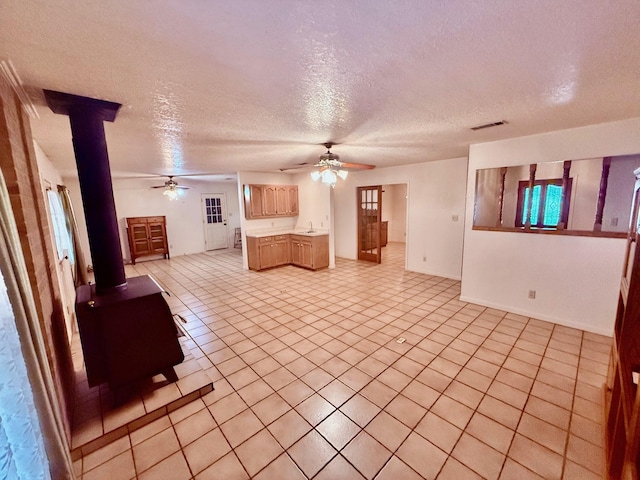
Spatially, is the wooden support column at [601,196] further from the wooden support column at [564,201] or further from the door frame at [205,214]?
the door frame at [205,214]

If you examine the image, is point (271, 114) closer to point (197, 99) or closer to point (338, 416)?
point (197, 99)

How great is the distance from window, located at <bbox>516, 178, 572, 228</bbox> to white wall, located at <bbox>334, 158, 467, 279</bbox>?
3.13 ft

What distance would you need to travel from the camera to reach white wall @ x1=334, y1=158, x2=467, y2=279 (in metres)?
5.07

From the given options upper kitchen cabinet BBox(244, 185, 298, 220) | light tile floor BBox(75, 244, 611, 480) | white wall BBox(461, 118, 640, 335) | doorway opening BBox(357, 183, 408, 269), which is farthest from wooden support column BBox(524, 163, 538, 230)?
upper kitchen cabinet BBox(244, 185, 298, 220)

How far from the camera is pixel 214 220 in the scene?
8.92 m

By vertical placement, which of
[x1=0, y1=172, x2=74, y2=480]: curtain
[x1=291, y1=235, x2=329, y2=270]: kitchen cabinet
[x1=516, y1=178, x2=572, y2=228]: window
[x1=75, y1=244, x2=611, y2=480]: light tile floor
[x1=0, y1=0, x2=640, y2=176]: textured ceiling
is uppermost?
[x1=0, y1=0, x2=640, y2=176]: textured ceiling

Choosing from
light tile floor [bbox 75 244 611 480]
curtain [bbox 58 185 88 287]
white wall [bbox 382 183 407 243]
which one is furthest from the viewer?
white wall [bbox 382 183 407 243]

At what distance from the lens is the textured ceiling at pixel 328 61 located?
106cm

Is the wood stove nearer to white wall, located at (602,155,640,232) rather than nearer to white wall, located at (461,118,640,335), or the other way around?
white wall, located at (461,118,640,335)

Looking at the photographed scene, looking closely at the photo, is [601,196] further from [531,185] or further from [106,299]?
[106,299]

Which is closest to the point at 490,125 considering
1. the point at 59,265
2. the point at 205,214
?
the point at 59,265

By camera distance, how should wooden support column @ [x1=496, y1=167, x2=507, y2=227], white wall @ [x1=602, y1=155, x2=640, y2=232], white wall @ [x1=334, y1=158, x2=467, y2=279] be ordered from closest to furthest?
white wall @ [x1=602, y1=155, x2=640, y2=232] → wooden support column @ [x1=496, y1=167, x2=507, y2=227] → white wall @ [x1=334, y1=158, x2=467, y2=279]

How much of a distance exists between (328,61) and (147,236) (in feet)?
25.7

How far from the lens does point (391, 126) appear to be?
8.87 feet
